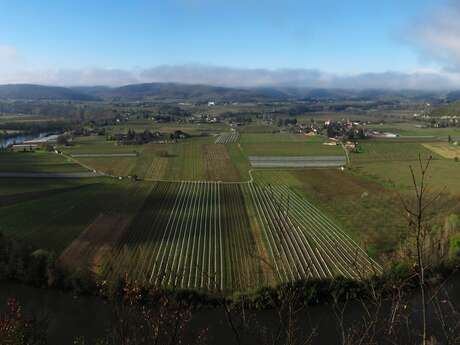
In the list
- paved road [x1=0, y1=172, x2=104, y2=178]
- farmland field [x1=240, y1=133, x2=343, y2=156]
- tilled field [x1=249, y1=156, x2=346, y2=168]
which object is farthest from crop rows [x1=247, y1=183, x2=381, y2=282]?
farmland field [x1=240, y1=133, x2=343, y2=156]

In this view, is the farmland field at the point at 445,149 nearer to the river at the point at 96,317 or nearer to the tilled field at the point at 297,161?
the tilled field at the point at 297,161

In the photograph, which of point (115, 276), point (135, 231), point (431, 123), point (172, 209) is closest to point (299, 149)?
point (172, 209)

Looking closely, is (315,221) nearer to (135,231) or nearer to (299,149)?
(135,231)

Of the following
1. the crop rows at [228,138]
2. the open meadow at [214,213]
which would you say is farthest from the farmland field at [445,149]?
the crop rows at [228,138]

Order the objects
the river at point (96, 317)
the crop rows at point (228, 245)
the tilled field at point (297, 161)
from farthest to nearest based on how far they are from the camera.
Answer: the tilled field at point (297, 161), the crop rows at point (228, 245), the river at point (96, 317)

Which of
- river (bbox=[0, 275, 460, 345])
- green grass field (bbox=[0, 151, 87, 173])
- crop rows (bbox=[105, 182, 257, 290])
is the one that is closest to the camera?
river (bbox=[0, 275, 460, 345])

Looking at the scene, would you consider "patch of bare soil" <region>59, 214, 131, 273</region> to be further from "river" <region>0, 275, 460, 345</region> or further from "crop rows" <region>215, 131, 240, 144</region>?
"crop rows" <region>215, 131, 240, 144</region>

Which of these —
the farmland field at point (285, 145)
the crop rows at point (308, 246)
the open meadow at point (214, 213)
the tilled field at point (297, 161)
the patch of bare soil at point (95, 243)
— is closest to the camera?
the crop rows at point (308, 246)
